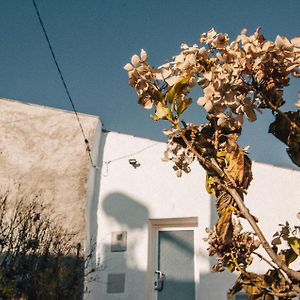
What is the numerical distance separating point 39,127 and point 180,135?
5.92 m

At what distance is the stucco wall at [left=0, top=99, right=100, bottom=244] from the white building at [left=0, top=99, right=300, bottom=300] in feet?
0.06

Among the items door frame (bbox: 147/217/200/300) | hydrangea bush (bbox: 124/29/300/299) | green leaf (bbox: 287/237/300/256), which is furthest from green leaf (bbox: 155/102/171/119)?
door frame (bbox: 147/217/200/300)

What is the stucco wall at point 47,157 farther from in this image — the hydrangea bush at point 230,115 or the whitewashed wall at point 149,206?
the hydrangea bush at point 230,115

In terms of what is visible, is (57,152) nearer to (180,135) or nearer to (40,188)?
(40,188)

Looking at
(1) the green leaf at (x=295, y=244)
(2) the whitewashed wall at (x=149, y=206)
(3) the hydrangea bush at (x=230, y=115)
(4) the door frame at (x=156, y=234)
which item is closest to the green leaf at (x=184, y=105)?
(3) the hydrangea bush at (x=230, y=115)

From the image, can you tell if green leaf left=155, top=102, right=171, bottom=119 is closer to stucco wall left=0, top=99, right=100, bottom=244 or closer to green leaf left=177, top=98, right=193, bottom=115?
green leaf left=177, top=98, right=193, bottom=115

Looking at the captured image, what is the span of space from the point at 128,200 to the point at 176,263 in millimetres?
1272

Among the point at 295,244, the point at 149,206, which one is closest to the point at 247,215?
the point at 295,244

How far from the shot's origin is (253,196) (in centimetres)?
609

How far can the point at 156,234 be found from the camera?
632 centimetres

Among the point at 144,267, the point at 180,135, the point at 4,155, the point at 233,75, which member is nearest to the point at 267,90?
the point at 233,75

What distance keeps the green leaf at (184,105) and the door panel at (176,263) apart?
4.81 metres

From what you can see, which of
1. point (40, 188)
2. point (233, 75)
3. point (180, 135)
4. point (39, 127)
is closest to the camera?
point (233, 75)

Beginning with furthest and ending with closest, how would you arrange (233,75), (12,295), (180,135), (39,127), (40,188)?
(39,127) → (40,188) → (12,295) → (180,135) → (233,75)
